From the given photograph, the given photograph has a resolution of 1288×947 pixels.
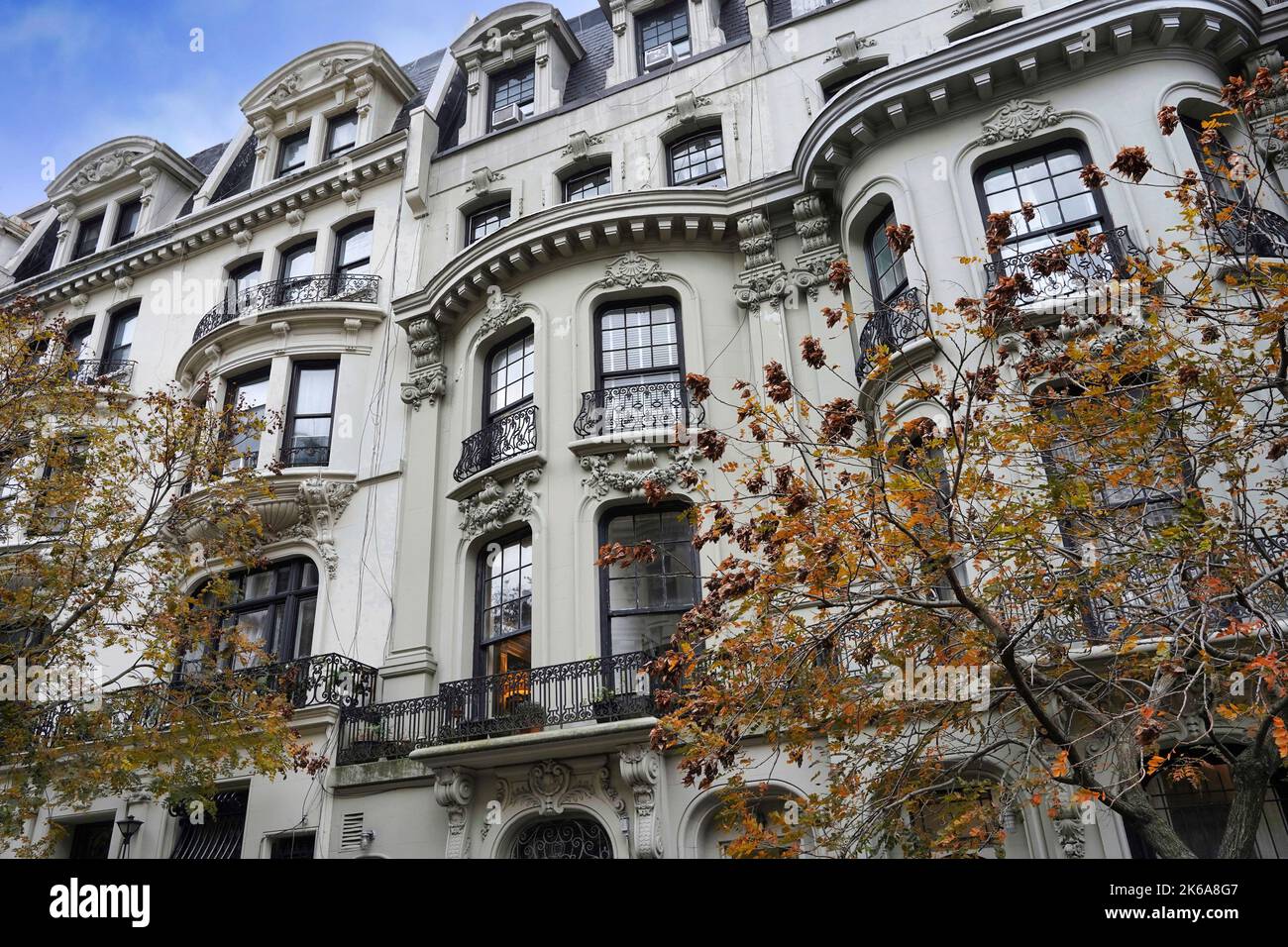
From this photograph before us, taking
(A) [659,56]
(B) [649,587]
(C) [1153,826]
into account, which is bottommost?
(C) [1153,826]

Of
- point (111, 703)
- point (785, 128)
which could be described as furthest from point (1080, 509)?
point (111, 703)

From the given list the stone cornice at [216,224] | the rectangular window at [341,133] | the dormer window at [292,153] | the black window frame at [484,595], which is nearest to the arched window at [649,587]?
the black window frame at [484,595]

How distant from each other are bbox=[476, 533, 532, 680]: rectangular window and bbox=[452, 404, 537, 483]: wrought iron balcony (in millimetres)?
1469

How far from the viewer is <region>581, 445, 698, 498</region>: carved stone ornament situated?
15.1 m

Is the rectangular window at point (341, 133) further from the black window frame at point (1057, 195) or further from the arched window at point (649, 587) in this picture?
the black window frame at point (1057, 195)

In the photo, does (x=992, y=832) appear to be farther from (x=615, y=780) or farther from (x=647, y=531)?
(x=647, y=531)

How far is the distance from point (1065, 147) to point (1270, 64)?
3.46m

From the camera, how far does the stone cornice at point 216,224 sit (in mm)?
22125

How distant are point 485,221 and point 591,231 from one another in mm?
4521

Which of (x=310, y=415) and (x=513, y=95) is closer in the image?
(x=310, y=415)

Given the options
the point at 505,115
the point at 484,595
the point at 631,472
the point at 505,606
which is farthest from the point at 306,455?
the point at 505,115

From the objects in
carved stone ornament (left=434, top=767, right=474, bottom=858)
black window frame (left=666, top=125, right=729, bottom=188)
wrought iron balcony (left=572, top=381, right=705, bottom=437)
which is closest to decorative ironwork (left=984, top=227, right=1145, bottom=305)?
wrought iron balcony (left=572, top=381, right=705, bottom=437)

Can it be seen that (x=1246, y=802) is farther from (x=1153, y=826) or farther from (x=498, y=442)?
(x=498, y=442)

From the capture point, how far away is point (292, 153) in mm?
24734
